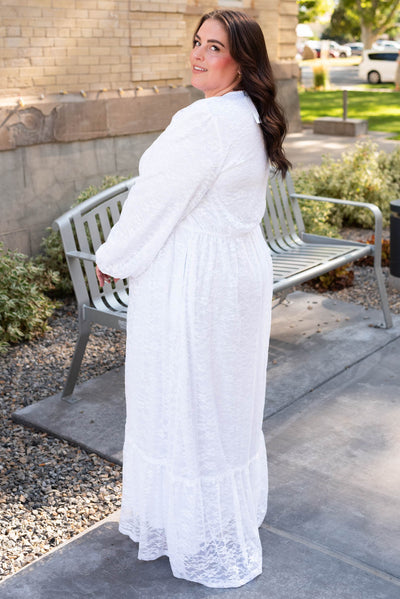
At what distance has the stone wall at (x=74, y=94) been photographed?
6.63m

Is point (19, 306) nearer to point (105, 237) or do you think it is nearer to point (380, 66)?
point (105, 237)

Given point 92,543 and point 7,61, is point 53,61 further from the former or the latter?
point 92,543

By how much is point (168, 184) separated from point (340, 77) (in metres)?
39.2

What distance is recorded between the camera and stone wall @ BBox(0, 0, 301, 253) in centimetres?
663

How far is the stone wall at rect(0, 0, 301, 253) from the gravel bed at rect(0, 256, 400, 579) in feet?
6.72

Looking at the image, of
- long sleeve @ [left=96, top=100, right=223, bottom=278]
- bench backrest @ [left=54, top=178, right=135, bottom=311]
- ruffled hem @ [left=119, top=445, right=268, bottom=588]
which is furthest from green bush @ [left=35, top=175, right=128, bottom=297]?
long sleeve @ [left=96, top=100, right=223, bottom=278]

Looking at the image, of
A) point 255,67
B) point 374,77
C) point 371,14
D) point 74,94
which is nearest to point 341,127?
point 74,94

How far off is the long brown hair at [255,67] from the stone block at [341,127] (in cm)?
1582

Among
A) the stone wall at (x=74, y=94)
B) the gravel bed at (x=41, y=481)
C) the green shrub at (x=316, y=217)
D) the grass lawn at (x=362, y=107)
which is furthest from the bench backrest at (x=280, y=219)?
the grass lawn at (x=362, y=107)

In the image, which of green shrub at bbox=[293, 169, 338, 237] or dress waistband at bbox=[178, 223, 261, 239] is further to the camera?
green shrub at bbox=[293, 169, 338, 237]

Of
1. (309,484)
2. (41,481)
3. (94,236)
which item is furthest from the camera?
(94,236)

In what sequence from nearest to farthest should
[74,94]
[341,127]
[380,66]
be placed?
1. [74,94]
2. [341,127]
3. [380,66]

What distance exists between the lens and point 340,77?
39.1 m

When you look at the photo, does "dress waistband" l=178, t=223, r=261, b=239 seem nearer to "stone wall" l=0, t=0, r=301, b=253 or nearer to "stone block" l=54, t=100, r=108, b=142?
"stone wall" l=0, t=0, r=301, b=253
